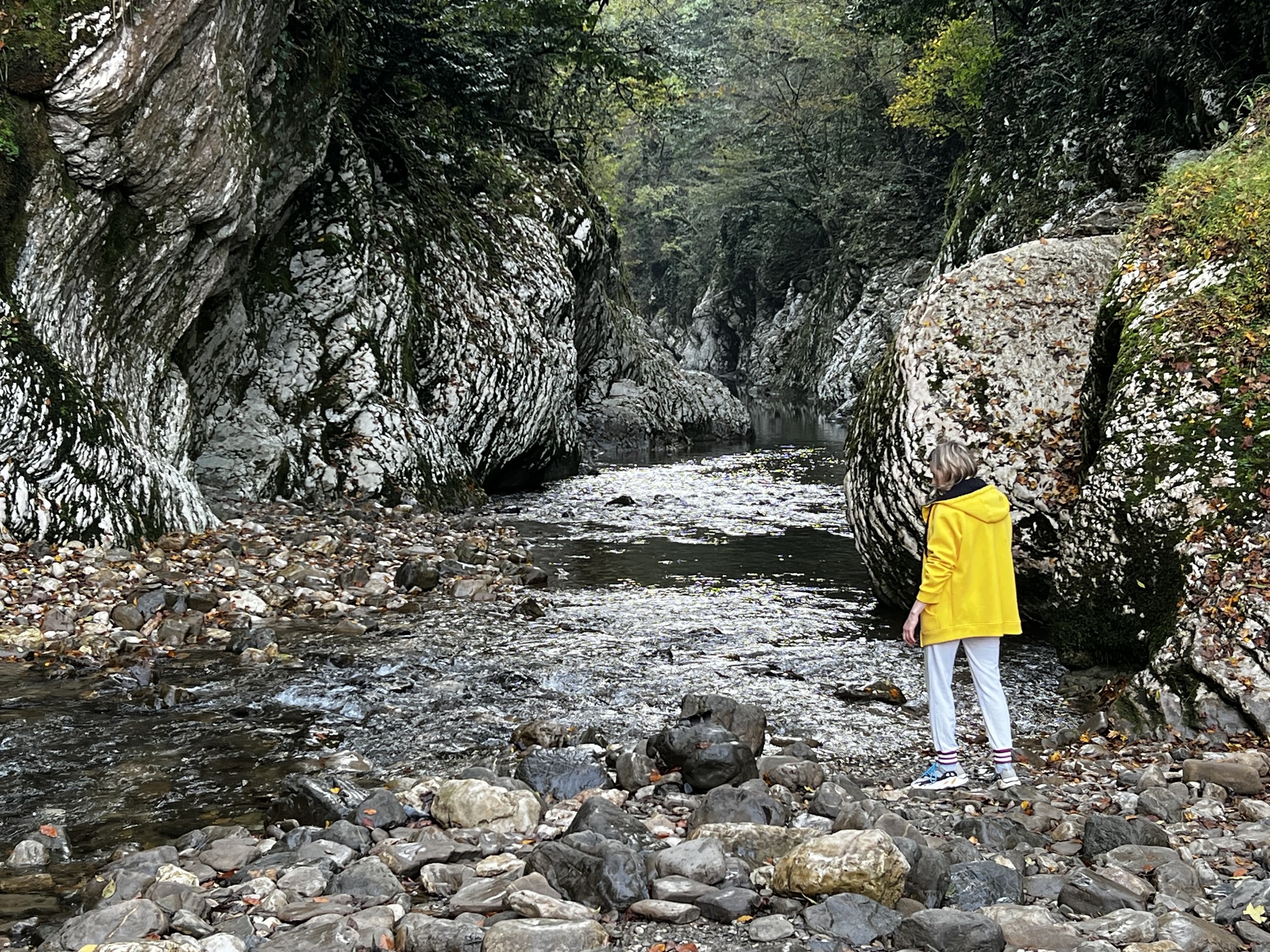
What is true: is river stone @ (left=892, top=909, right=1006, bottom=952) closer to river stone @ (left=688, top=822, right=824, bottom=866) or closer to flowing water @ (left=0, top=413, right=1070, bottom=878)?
river stone @ (left=688, top=822, right=824, bottom=866)

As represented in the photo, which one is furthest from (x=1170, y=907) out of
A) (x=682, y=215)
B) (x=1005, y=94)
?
(x=682, y=215)

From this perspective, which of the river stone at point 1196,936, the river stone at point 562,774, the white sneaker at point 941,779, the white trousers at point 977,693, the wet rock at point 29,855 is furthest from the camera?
the white trousers at point 977,693

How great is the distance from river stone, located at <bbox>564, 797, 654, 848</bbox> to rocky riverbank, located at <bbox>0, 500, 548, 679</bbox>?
3.83 meters

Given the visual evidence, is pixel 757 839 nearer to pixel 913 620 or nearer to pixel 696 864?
pixel 696 864

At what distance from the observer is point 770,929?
12.2 feet

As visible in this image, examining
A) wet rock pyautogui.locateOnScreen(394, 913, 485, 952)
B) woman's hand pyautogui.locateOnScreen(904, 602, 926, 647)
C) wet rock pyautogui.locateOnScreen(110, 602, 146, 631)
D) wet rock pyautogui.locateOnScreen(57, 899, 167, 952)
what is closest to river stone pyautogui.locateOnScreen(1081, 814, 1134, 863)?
woman's hand pyautogui.locateOnScreen(904, 602, 926, 647)

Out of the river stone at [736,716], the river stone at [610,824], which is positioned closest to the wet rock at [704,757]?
the river stone at [736,716]

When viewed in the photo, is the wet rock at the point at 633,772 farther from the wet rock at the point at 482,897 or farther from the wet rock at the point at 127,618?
the wet rock at the point at 127,618

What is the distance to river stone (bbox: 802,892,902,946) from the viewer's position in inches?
143

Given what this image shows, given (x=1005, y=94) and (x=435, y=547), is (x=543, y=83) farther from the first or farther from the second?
(x=435, y=547)

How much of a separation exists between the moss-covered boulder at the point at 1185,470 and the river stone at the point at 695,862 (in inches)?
129

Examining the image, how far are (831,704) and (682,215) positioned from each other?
61.8m

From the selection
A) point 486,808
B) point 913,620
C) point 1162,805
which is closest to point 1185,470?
point 913,620

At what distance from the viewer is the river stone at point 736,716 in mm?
5914
